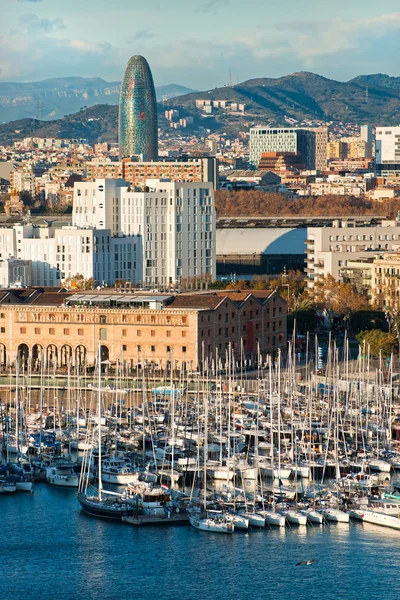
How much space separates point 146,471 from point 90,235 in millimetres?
47070

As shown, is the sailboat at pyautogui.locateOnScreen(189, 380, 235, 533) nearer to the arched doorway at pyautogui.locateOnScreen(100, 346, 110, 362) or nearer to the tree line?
the arched doorway at pyautogui.locateOnScreen(100, 346, 110, 362)

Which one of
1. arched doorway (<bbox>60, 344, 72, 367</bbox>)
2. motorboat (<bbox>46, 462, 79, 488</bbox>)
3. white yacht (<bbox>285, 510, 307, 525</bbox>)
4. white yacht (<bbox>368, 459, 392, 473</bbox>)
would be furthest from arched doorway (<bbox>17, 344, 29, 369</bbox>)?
white yacht (<bbox>285, 510, 307, 525</bbox>)

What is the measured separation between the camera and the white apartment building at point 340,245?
330ft

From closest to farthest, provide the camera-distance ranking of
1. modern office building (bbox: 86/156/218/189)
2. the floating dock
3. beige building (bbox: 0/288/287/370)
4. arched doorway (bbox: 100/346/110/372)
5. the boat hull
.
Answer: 1. the floating dock
2. the boat hull
3. beige building (bbox: 0/288/287/370)
4. arched doorway (bbox: 100/346/110/372)
5. modern office building (bbox: 86/156/218/189)

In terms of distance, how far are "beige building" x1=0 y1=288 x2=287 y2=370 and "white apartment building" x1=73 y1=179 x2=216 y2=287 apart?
29508 mm

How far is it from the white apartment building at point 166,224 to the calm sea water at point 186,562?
56.7 metres

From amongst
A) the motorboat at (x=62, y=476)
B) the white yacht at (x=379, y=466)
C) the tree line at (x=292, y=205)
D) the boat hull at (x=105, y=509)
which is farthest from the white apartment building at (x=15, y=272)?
the tree line at (x=292, y=205)

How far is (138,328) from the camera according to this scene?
2889 inches

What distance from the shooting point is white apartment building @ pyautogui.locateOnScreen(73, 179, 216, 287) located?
108 m

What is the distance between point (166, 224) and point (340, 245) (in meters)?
11.2

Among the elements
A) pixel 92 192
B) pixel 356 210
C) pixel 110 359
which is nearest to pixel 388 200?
pixel 356 210

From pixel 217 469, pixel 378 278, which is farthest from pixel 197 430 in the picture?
pixel 378 278

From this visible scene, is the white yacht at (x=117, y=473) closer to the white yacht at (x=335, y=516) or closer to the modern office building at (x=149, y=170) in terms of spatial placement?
the white yacht at (x=335, y=516)

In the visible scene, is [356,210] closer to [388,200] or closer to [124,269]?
[388,200]
